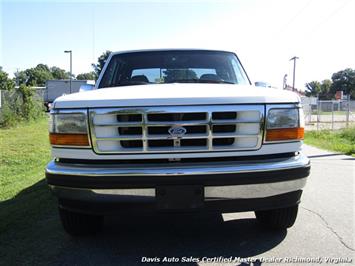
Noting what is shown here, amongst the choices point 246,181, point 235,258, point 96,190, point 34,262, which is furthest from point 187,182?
point 34,262

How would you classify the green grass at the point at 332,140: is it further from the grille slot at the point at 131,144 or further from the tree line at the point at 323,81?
the tree line at the point at 323,81

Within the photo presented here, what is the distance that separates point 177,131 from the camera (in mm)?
3098

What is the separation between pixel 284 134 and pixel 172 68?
191cm

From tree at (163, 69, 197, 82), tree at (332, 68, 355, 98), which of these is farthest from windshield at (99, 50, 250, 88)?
tree at (332, 68, 355, 98)

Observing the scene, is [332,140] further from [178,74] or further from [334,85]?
[334,85]

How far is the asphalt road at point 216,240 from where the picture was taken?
349 cm

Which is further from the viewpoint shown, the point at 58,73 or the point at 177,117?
the point at 58,73

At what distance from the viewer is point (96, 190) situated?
3051mm

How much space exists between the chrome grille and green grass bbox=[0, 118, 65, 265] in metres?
1.23

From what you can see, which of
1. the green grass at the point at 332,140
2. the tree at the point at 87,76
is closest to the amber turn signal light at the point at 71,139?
the green grass at the point at 332,140

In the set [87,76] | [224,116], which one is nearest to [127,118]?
[224,116]

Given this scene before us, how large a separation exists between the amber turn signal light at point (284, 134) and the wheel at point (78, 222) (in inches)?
72.5

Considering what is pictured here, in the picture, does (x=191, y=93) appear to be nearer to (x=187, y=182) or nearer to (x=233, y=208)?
(x=187, y=182)

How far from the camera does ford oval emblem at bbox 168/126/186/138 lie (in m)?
3.10
